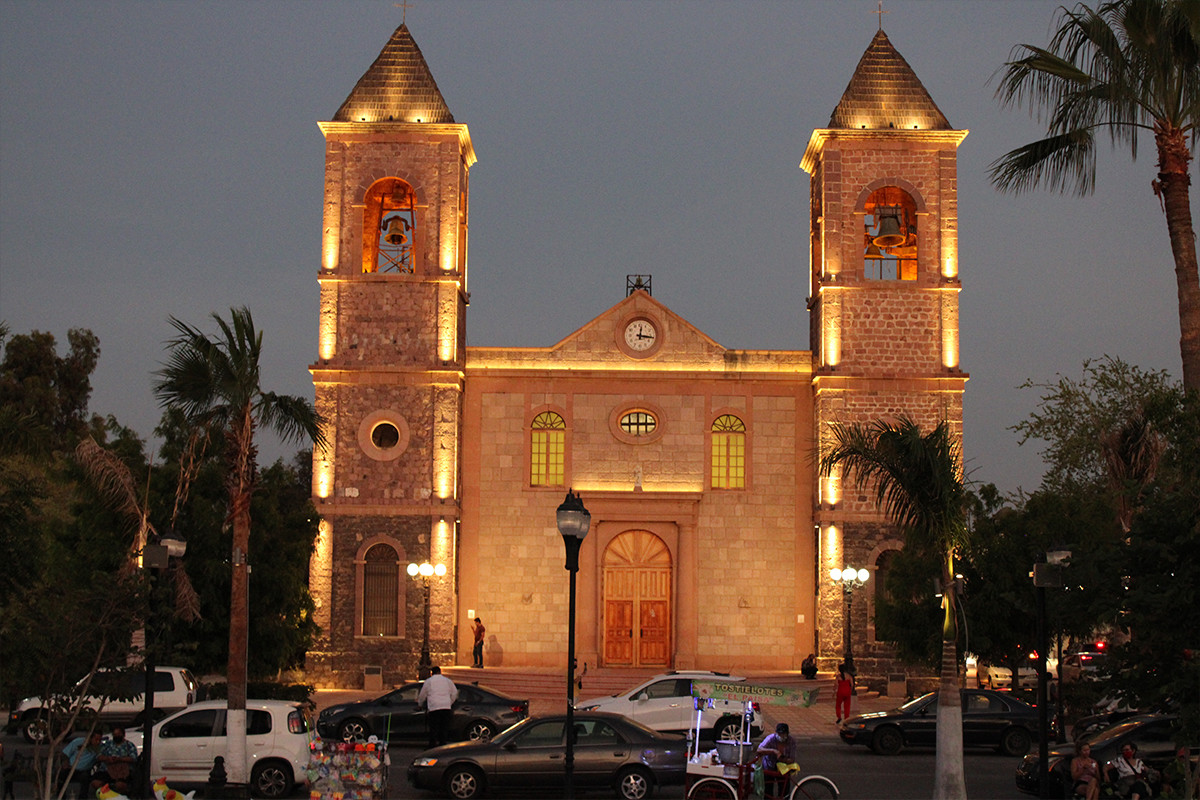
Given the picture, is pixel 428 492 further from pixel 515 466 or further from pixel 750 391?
pixel 750 391

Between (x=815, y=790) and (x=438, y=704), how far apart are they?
27.5 ft

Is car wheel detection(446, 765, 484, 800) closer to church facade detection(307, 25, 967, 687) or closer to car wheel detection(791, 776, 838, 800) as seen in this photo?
car wheel detection(791, 776, 838, 800)

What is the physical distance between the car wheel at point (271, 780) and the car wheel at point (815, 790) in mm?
7004

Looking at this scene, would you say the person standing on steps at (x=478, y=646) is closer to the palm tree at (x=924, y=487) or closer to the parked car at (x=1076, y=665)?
the parked car at (x=1076, y=665)

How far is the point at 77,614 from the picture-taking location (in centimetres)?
1592

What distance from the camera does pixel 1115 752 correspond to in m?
18.5

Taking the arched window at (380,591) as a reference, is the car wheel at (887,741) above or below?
A: below

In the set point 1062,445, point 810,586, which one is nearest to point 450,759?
point 810,586

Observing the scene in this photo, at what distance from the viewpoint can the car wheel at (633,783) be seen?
17734 mm

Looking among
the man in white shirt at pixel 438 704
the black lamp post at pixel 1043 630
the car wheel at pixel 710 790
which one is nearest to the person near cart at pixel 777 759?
the car wheel at pixel 710 790

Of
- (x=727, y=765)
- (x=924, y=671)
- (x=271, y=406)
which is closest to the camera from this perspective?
(x=727, y=765)

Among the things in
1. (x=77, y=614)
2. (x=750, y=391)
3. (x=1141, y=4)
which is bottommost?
(x=77, y=614)

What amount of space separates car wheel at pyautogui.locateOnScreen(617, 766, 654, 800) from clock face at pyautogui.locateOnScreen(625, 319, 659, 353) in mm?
18847

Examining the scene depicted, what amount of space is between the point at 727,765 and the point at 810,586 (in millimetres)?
19403
